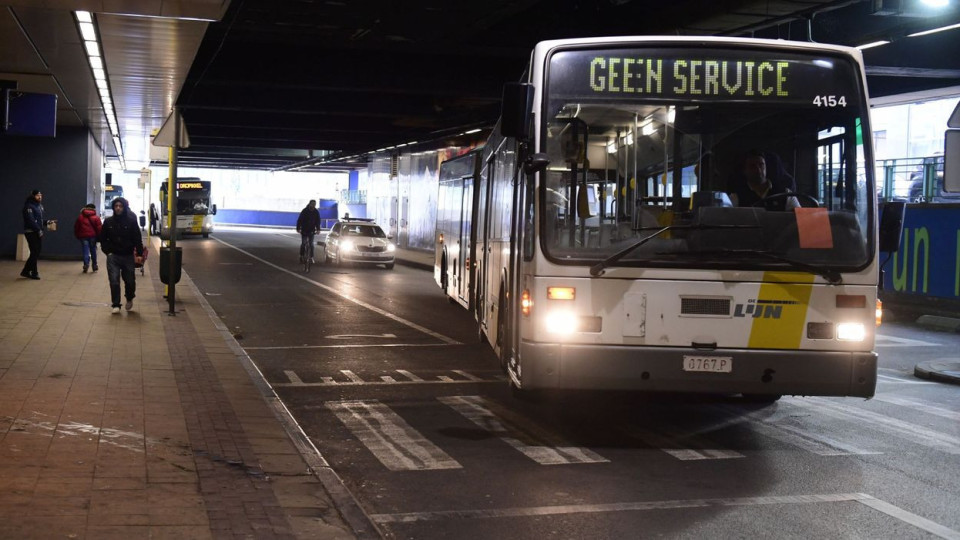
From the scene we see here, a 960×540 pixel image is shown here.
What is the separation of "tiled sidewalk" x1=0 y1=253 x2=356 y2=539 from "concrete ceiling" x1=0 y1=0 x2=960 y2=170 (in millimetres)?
4648

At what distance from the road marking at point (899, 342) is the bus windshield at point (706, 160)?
8.69 metres

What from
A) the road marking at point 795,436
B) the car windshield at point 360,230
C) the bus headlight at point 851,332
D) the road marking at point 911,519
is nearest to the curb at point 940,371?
the road marking at point 795,436

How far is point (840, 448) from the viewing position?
847 centimetres

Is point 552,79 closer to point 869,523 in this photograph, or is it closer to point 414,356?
point 869,523

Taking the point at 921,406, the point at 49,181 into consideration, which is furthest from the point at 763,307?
the point at 49,181

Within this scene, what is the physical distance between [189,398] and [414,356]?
14.4 feet

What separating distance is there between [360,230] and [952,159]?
24057 mm

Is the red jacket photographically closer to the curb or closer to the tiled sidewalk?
the tiled sidewalk

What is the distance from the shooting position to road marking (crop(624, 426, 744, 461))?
26.8 ft

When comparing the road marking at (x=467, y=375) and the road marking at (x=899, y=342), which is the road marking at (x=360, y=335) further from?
the road marking at (x=899, y=342)

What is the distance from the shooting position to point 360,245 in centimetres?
3384

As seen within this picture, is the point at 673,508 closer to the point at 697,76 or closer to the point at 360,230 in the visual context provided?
the point at 697,76

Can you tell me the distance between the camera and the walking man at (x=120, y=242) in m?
16.8

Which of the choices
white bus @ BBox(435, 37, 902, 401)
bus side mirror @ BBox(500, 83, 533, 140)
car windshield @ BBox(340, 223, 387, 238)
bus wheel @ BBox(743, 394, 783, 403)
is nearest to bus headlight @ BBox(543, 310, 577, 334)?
white bus @ BBox(435, 37, 902, 401)
